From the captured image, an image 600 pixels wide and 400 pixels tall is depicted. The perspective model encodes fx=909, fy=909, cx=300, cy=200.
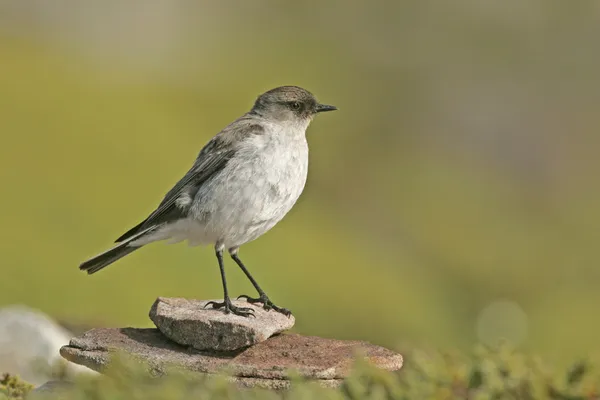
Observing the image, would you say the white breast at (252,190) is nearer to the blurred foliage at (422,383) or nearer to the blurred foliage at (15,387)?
the blurred foliage at (15,387)

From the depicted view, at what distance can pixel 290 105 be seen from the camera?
27.8 ft

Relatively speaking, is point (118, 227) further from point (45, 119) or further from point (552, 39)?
point (552, 39)

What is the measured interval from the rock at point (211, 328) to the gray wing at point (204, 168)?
1200mm

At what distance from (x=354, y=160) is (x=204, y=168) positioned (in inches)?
374

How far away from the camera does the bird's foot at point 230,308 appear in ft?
24.5

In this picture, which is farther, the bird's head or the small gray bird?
the bird's head

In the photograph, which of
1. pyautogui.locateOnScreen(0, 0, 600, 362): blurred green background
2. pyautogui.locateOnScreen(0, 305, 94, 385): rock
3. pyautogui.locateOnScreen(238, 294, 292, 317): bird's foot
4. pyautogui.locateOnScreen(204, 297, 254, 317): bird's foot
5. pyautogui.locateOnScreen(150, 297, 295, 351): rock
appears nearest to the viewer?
pyautogui.locateOnScreen(150, 297, 295, 351): rock

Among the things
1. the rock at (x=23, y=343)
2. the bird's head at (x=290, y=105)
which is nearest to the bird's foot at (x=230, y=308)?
the bird's head at (x=290, y=105)

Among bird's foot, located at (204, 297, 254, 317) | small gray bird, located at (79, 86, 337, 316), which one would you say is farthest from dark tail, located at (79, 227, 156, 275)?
bird's foot, located at (204, 297, 254, 317)

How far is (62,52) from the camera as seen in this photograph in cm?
1794

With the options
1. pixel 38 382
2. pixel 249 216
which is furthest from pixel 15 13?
pixel 249 216

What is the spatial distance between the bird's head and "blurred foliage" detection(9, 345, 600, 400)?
368cm

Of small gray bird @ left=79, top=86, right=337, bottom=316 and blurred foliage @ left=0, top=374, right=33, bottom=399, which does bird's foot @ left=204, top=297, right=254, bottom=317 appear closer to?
small gray bird @ left=79, top=86, right=337, bottom=316

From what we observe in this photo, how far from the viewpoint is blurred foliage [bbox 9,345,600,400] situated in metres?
4.46
